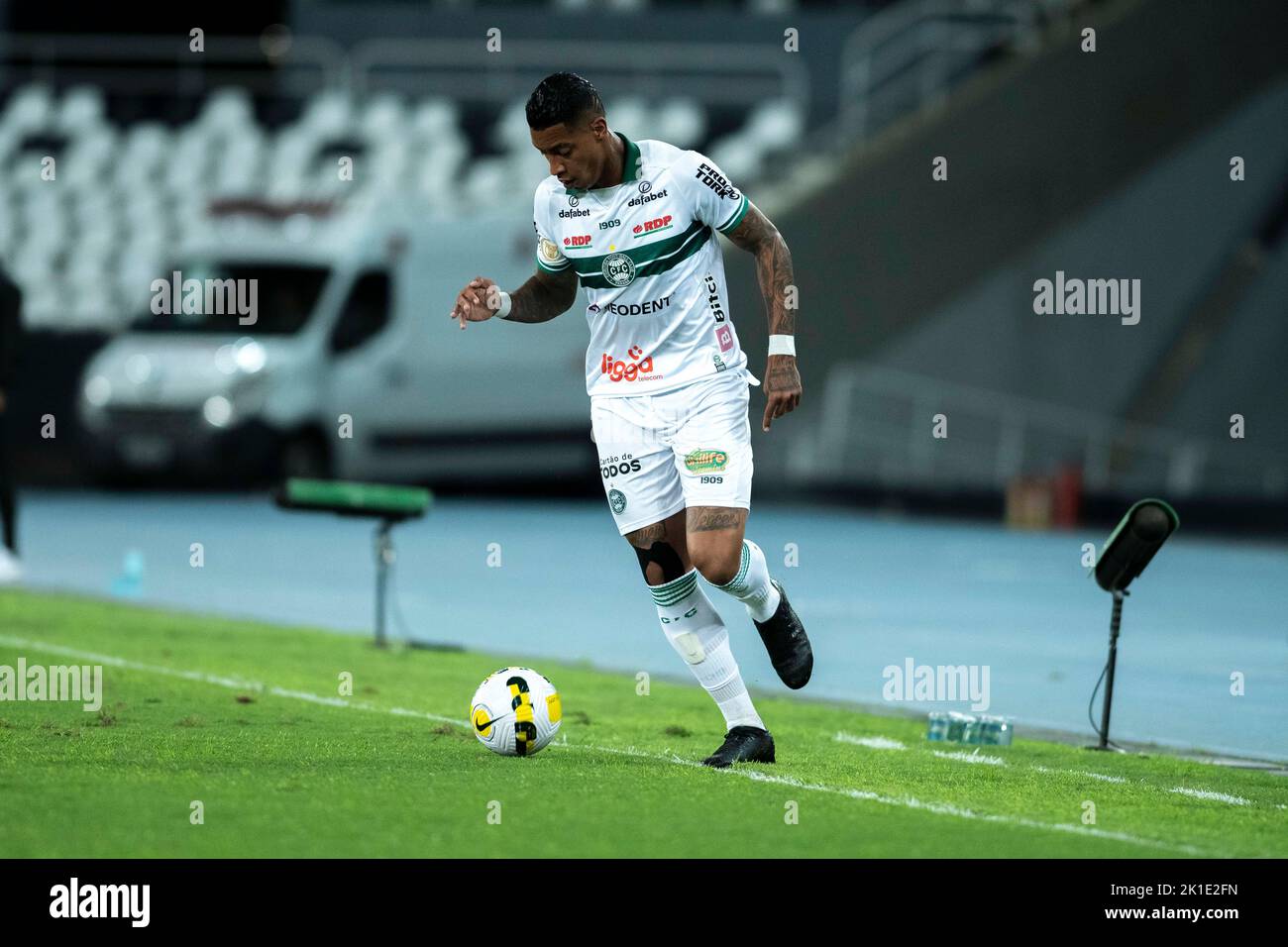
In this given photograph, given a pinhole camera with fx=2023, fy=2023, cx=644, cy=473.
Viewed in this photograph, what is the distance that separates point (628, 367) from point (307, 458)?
15.8 metres

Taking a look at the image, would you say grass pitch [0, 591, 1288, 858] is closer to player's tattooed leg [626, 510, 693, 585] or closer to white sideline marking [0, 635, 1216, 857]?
white sideline marking [0, 635, 1216, 857]

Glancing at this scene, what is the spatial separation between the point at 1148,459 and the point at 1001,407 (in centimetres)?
194

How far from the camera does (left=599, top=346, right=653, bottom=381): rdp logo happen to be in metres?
7.64

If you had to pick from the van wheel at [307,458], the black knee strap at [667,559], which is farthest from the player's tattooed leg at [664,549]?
the van wheel at [307,458]

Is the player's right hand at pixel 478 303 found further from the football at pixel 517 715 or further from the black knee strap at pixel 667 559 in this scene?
the football at pixel 517 715

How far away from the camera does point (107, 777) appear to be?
7250 mm

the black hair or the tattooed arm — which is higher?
the black hair

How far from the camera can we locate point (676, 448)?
7539 mm

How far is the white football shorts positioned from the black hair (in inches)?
42.3

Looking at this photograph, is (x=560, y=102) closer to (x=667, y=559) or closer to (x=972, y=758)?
(x=667, y=559)

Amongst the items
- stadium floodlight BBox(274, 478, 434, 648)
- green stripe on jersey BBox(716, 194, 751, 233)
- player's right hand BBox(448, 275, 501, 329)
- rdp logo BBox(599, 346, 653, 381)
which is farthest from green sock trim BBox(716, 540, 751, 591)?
stadium floodlight BBox(274, 478, 434, 648)

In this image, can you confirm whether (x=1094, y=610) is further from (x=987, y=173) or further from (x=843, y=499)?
(x=987, y=173)

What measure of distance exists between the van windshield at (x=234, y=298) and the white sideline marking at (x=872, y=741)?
49.1 feet
